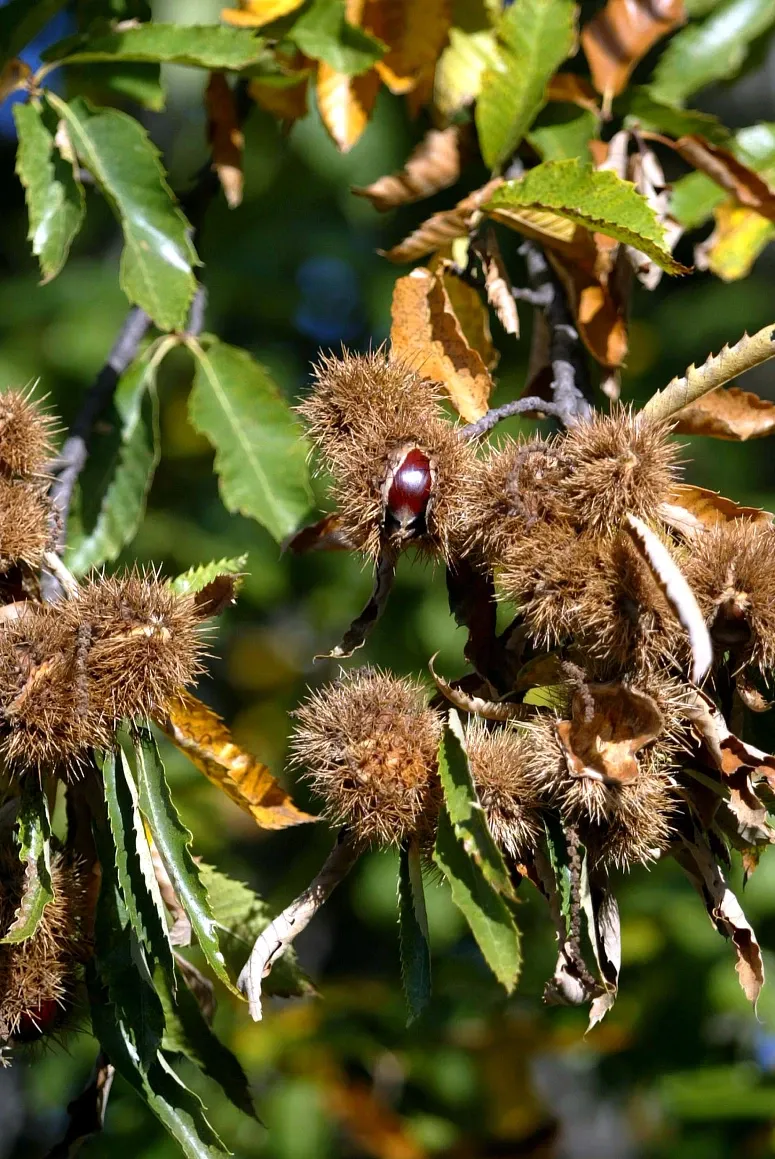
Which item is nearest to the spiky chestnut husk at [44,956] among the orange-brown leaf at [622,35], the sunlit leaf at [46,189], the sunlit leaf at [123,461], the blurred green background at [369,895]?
the sunlit leaf at [123,461]

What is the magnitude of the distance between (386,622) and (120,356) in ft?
4.70

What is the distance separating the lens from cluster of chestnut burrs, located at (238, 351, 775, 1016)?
1.13 metres

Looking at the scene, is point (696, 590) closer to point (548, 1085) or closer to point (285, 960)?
point (285, 960)

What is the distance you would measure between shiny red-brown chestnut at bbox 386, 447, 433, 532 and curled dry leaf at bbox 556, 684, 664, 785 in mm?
246

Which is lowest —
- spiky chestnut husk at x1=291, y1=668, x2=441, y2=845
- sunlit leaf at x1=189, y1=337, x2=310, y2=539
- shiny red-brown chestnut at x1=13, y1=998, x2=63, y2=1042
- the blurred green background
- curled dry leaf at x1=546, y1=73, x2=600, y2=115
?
the blurred green background

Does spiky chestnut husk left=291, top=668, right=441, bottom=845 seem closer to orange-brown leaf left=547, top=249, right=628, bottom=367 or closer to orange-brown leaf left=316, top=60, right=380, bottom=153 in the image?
orange-brown leaf left=547, top=249, right=628, bottom=367

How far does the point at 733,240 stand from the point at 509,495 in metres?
1.10

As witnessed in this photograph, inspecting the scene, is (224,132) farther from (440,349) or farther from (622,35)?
(440,349)

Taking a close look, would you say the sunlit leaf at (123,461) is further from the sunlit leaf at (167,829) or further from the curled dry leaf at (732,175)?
the curled dry leaf at (732,175)

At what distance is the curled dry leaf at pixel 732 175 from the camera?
180 centimetres

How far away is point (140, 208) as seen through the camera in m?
1.76

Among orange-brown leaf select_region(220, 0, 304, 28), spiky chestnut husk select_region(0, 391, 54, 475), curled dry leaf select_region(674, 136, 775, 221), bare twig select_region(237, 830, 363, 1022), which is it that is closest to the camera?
bare twig select_region(237, 830, 363, 1022)

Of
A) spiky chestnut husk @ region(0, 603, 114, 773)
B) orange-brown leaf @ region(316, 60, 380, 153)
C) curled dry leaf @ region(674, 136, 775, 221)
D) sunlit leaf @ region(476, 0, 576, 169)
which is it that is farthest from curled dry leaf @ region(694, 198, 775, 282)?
spiky chestnut husk @ region(0, 603, 114, 773)

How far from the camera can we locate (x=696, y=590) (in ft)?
3.82
